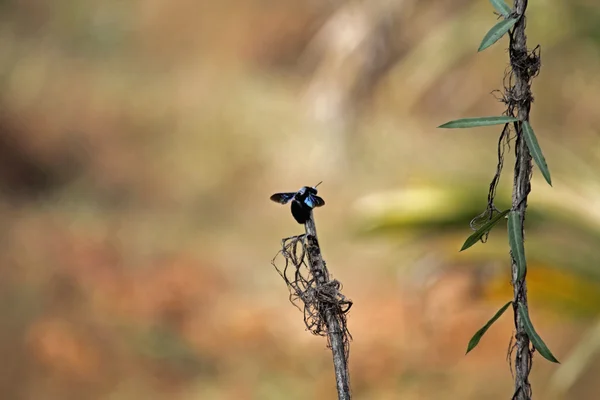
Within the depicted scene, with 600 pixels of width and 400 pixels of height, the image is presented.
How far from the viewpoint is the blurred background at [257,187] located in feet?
5.45

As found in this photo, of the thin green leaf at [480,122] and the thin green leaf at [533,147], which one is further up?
the thin green leaf at [480,122]

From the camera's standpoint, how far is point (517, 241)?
335 mm

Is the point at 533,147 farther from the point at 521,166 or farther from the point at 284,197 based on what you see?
the point at 284,197

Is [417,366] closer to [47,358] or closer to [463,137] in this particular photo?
[463,137]

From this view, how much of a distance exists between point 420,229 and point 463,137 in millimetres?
572

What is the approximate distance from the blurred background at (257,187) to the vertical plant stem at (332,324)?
1071 millimetres

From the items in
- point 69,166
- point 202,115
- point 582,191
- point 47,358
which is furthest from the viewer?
point 202,115

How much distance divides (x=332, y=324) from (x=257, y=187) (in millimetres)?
1576

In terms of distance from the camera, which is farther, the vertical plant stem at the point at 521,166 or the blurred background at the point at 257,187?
the blurred background at the point at 257,187

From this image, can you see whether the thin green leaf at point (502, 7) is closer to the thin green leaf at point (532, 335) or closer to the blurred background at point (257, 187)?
the thin green leaf at point (532, 335)

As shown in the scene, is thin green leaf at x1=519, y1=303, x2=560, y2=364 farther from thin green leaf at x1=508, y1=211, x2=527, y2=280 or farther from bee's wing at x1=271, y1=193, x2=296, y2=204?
bee's wing at x1=271, y1=193, x2=296, y2=204

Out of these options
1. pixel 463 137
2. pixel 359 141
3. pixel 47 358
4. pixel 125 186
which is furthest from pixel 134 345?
pixel 463 137

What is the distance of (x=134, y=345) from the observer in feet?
5.56

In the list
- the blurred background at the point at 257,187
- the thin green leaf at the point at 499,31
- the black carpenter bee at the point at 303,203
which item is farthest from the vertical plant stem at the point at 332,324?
the blurred background at the point at 257,187
